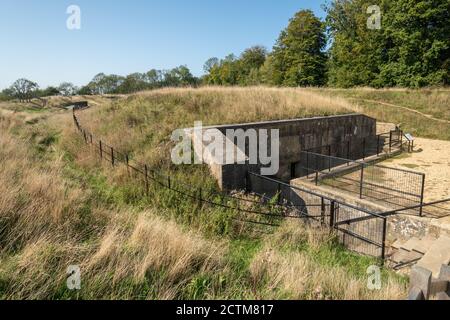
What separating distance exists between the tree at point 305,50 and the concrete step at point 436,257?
43.8 meters

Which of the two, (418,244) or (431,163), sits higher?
(431,163)

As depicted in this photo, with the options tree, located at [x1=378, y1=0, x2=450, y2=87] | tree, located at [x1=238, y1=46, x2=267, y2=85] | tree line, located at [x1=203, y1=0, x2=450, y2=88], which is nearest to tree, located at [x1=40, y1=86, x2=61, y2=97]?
tree, located at [x1=238, y1=46, x2=267, y2=85]

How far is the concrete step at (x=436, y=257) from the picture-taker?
5.38 meters

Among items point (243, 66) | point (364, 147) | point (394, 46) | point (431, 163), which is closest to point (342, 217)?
point (431, 163)

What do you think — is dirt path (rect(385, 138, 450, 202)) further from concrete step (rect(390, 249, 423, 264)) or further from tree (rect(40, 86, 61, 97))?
tree (rect(40, 86, 61, 97))

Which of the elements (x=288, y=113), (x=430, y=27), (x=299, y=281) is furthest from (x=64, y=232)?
(x=430, y=27)

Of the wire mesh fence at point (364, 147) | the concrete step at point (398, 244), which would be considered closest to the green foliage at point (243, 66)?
the wire mesh fence at point (364, 147)

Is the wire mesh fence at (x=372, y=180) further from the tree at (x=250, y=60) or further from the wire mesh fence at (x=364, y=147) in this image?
the tree at (x=250, y=60)

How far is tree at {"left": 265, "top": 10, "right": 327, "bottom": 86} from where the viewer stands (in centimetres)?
4666

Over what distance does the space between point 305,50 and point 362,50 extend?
374 inches

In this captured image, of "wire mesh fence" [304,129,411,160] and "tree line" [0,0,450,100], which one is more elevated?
"tree line" [0,0,450,100]

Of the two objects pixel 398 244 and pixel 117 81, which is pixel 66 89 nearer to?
pixel 117 81

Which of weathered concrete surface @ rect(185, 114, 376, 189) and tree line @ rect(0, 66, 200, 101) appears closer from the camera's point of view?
weathered concrete surface @ rect(185, 114, 376, 189)

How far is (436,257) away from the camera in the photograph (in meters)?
5.77
